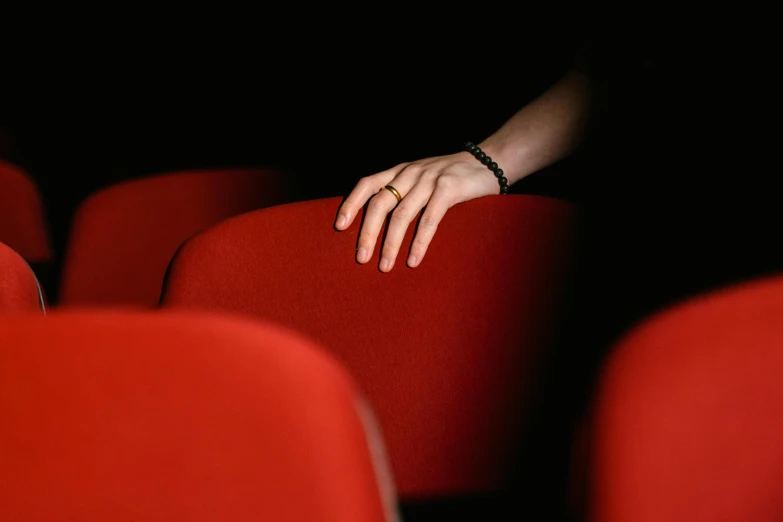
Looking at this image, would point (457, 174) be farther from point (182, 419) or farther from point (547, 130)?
point (182, 419)

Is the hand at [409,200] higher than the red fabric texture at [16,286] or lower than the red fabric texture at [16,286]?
higher

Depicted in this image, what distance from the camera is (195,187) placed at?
118cm

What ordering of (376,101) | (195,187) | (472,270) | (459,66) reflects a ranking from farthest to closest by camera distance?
(376,101), (459,66), (195,187), (472,270)

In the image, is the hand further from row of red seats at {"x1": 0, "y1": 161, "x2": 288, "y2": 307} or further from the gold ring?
row of red seats at {"x1": 0, "y1": 161, "x2": 288, "y2": 307}

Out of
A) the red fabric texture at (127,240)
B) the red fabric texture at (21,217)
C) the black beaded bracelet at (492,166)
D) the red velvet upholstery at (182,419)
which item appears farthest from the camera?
the red fabric texture at (21,217)

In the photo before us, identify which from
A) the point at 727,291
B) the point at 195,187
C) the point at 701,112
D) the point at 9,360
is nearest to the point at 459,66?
the point at 701,112

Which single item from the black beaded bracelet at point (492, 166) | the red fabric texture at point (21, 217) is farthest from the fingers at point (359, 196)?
the red fabric texture at point (21, 217)

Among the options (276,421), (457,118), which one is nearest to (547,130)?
(457,118)

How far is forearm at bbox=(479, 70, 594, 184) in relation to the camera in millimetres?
976

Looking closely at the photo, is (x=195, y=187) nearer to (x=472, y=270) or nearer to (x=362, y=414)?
(x=472, y=270)

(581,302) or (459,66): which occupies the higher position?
(459,66)

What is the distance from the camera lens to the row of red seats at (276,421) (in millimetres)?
399

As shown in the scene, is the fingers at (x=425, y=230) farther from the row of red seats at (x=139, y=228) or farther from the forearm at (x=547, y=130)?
the row of red seats at (x=139, y=228)

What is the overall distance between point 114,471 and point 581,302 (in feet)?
1.64
